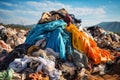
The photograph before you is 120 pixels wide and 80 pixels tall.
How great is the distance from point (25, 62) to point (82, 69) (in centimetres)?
190

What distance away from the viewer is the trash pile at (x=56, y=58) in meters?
7.05

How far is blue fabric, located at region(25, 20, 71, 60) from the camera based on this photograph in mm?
8461

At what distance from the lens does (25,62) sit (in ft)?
24.0

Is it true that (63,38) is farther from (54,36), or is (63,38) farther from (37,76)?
(37,76)

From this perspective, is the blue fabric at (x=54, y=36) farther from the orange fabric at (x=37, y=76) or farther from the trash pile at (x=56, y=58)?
Result: the orange fabric at (x=37, y=76)

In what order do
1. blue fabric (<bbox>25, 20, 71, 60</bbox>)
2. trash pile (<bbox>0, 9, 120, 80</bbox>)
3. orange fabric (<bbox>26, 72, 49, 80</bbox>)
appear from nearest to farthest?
orange fabric (<bbox>26, 72, 49, 80</bbox>) < trash pile (<bbox>0, 9, 120, 80</bbox>) < blue fabric (<bbox>25, 20, 71, 60</bbox>)

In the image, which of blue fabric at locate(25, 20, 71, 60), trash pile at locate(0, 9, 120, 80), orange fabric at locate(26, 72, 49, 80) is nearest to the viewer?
orange fabric at locate(26, 72, 49, 80)

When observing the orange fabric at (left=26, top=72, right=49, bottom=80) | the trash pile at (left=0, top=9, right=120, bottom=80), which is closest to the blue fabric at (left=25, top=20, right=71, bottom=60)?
the trash pile at (left=0, top=9, right=120, bottom=80)

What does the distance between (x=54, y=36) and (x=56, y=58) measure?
0.94m

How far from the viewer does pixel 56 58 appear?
818 centimetres

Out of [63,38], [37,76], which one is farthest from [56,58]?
[37,76]

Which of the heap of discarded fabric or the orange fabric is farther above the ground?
the heap of discarded fabric

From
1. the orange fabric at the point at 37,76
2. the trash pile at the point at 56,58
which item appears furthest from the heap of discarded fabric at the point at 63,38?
the orange fabric at the point at 37,76

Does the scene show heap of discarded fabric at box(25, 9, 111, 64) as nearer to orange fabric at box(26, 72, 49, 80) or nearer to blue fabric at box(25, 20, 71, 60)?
blue fabric at box(25, 20, 71, 60)
